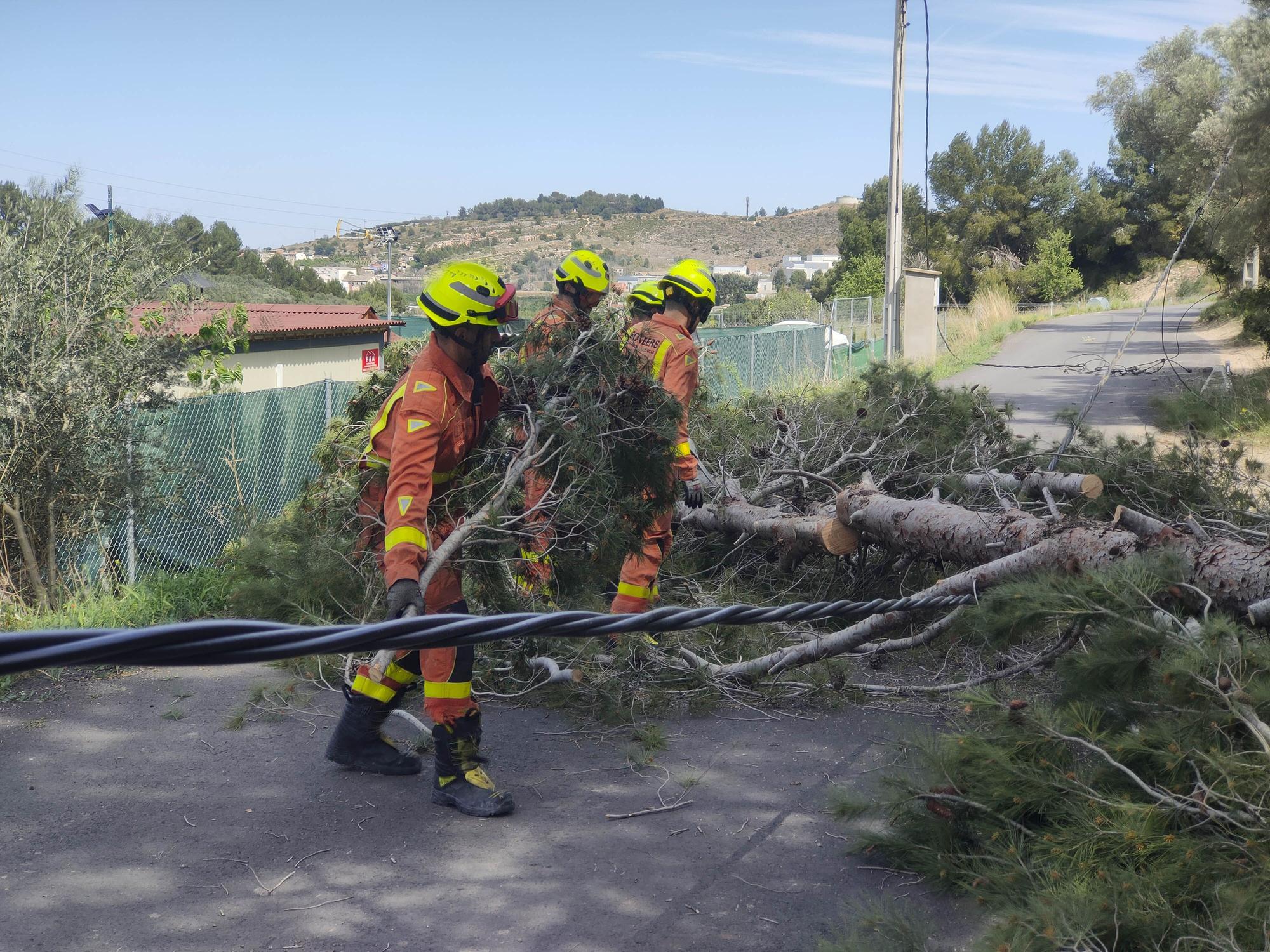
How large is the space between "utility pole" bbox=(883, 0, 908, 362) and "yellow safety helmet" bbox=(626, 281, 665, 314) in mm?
12470

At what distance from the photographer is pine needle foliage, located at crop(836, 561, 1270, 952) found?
2758mm

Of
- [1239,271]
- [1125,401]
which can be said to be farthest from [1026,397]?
[1239,271]

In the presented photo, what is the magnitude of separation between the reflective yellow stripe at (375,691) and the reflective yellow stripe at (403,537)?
76 centimetres

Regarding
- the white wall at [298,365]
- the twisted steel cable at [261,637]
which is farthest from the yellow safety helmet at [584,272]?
the white wall at [298,365]

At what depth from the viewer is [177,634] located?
1.28 metres

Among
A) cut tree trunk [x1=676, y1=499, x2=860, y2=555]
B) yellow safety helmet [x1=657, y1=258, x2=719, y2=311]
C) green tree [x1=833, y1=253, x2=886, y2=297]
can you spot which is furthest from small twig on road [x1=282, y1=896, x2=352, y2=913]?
green tree [x1=833, y1=253, x2=886, y2=297]

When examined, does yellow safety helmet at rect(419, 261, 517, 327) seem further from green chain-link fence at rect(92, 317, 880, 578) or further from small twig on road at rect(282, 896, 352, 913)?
green chain-link fence at rect(92, 317, 880, 578)

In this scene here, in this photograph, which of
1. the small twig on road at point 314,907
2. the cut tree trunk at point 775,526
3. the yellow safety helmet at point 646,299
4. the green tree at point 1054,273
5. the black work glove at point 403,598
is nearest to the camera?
the small twig on road at point 314,907

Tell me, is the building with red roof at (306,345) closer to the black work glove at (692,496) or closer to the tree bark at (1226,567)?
the black work glove at (692,496)

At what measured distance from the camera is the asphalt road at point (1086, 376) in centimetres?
1275

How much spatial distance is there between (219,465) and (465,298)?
5.20 m

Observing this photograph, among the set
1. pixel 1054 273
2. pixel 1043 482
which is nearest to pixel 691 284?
pixel 1043 482

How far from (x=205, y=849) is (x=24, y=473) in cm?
348

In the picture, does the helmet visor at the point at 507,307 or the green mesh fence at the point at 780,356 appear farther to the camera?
the green mesh fence at the point at 780,356
